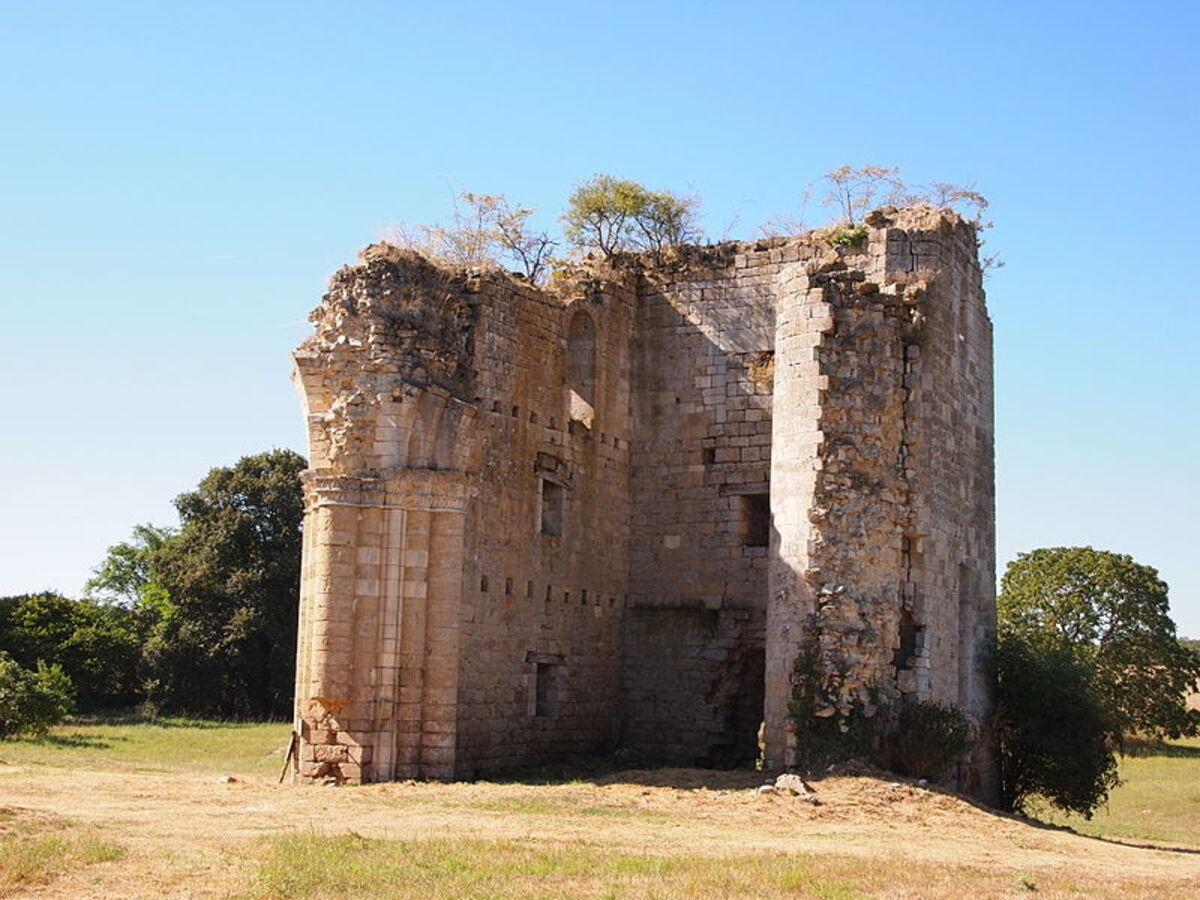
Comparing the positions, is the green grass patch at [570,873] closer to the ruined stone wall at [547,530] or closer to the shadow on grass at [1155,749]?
the ruined stone wall at [547,530]

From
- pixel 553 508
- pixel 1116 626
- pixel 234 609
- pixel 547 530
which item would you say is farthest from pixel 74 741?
pixel 1116 626

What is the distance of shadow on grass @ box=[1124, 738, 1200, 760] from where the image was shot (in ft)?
131

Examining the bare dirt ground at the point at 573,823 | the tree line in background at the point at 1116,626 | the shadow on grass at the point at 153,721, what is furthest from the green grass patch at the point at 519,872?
the tree line in background at the point at 1116,626

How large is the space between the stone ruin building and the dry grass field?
1702 millimetres

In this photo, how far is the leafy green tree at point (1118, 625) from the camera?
40094 millimetres

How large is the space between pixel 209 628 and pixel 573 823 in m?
25.5

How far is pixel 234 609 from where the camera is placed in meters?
37.4

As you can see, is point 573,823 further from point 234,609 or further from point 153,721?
point 234,609

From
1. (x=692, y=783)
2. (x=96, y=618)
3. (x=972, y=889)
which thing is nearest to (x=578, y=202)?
(x=692, y=783)

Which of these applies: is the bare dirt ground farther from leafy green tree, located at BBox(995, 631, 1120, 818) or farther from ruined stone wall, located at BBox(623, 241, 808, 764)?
leafy green tree, located at BBox(995, 631, 1120, 818)

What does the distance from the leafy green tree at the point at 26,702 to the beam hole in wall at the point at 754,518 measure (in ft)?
40.9

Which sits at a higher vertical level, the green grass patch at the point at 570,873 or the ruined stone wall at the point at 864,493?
the ruined stone wall at the point at 864,493

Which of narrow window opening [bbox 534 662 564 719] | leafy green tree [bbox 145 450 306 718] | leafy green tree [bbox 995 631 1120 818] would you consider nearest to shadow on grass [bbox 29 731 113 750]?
narrow window opening [bbox 534 662 564 719]

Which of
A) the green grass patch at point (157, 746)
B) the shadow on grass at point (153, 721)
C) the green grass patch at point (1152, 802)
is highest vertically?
the green grass patch at point (157, 746)
